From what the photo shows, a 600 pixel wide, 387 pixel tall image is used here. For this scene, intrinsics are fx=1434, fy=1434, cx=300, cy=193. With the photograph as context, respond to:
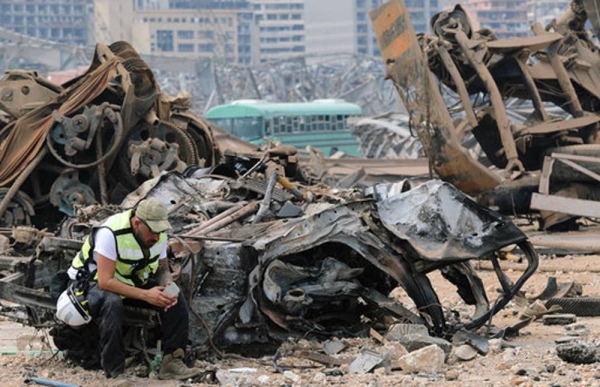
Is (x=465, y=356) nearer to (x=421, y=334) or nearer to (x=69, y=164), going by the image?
(x=421, y=334)

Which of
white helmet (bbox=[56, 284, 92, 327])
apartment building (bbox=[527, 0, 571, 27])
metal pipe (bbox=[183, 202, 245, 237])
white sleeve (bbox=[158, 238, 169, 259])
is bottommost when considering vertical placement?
apartment building (bbox=[527, 0, 571, 27])

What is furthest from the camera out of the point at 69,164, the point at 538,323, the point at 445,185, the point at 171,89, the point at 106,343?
the point at 171,89

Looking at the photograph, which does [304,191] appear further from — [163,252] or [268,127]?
[268,127]

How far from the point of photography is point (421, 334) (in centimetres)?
997

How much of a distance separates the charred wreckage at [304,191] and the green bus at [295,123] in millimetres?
28267

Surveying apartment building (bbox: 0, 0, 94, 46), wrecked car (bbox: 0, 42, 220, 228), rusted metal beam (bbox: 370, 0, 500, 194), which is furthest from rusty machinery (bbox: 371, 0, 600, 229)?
apartment building (bbox: 0, 0, 94, 46)

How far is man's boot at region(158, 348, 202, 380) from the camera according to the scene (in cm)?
918

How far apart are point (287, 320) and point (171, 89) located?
75435mm

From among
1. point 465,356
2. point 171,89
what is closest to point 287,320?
point 465,356

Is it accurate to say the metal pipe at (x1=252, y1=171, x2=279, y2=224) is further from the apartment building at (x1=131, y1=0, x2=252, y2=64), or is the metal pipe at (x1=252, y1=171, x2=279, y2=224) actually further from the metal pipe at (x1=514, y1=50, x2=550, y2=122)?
the apartment building at (x1=131, y1=0, x2=252, y2=64)

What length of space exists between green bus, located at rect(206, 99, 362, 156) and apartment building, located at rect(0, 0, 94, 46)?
84.5 meters

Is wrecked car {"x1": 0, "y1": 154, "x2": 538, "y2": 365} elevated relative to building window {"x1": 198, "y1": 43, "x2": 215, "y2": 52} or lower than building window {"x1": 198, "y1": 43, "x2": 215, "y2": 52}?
elevated

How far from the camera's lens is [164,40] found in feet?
439

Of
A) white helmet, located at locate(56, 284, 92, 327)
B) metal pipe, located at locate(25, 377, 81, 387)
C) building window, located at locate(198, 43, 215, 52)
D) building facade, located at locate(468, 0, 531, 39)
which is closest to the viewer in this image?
metal pipe, located at locate(25, 377, 81, 387)
